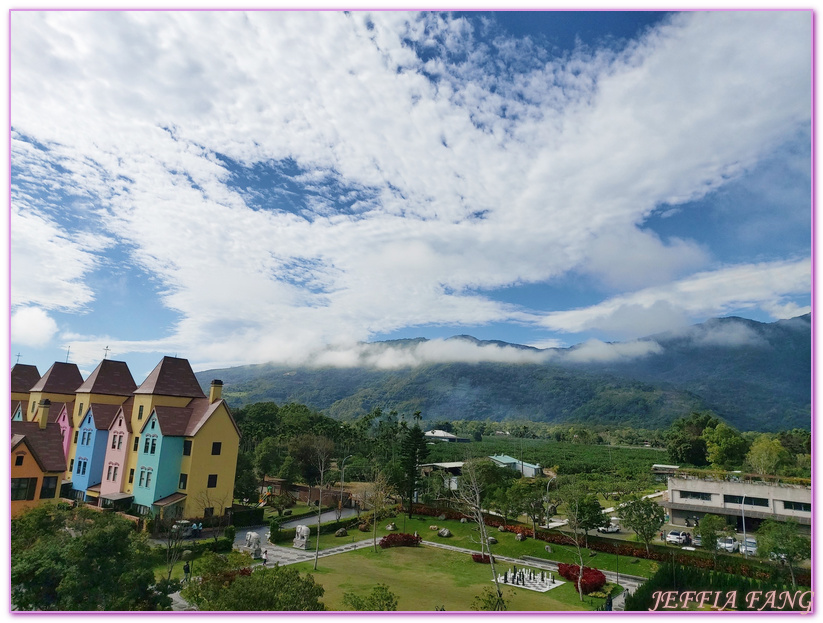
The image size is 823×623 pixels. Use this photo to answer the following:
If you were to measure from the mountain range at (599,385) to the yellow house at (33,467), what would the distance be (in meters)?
76.7

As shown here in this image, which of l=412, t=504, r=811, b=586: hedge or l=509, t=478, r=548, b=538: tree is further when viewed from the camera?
l=509, t=478, r=548, b=538: tree

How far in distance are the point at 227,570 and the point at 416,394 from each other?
552 feet

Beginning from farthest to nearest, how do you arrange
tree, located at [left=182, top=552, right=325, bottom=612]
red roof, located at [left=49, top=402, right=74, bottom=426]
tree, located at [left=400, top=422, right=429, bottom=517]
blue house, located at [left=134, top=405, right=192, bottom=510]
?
tree, located at [left=400, top=422, right=429, bottom=517]
red roof, located at [left=49, top=402, right=74, bottom=426]
blue house, located at [left=134, top=405, right=192, bottom=510]
tree, located at [left=182, top=552, right=325, bottom=612]

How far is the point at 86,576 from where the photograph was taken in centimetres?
1005

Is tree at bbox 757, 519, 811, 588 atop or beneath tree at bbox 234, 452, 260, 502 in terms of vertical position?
atop

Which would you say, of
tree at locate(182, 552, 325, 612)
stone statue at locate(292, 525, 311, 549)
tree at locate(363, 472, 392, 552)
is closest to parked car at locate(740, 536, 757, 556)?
tree at locate(363, 472, 392, 552)

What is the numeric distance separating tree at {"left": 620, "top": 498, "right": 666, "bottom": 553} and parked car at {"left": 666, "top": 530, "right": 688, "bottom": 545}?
17.2ft

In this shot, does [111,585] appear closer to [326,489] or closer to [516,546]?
[516,546]

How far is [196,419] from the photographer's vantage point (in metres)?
26.4

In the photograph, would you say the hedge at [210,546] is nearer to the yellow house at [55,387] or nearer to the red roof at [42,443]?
the red roof at [42,443]

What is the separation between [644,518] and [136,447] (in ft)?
84.5

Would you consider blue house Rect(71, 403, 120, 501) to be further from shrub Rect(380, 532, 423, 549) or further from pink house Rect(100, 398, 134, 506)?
shrub Rect(380, 532, 423, 549)

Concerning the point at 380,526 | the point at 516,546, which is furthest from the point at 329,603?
the point at 380,526

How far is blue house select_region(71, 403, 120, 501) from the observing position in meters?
28.2
